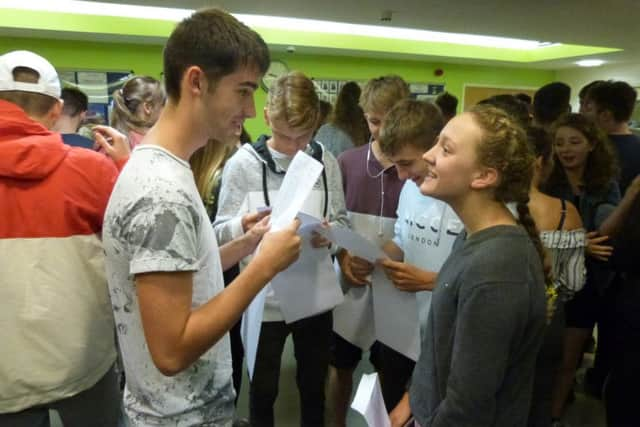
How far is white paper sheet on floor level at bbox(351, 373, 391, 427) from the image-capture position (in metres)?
1.12

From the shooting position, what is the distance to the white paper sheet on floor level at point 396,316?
5.18 feet

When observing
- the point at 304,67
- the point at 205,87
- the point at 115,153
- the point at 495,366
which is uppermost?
the point at 304,67

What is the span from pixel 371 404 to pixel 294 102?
100 centimetres

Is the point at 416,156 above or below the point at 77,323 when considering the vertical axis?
above

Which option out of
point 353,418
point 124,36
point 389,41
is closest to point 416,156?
point 353,418

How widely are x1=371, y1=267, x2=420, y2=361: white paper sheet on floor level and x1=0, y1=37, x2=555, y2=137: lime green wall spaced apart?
15.6 feet

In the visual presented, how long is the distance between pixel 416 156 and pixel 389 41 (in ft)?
15.7

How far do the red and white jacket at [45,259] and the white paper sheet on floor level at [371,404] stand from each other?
759 mm

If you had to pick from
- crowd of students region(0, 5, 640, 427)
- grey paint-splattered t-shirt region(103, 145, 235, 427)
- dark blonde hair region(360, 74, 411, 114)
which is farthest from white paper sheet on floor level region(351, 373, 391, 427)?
dark blonde hair region(360, 74, 411, 114)

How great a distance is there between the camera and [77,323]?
123cm

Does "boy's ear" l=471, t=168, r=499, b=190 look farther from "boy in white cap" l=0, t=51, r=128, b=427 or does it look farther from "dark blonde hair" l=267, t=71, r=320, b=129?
"boy in white cap" l=0, t=51, r=128, b=427

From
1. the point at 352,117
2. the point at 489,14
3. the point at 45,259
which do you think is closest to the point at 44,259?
the point at 45,259

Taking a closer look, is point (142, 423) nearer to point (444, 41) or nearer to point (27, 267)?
point (27, 267)

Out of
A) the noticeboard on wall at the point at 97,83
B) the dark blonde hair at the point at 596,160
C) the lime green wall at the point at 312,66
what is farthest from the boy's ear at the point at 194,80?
the lime green wall at the point at 312,66
